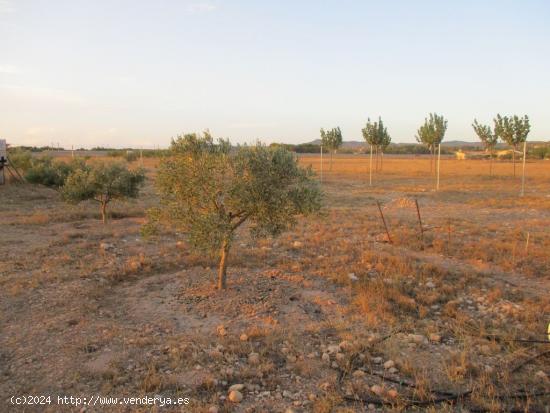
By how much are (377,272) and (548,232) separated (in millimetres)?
6814

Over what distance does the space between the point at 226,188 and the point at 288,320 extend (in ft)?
7.41

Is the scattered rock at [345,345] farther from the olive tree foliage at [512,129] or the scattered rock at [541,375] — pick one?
the olive tree foliage at [512,129]

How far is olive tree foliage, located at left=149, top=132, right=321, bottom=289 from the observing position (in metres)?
7.20

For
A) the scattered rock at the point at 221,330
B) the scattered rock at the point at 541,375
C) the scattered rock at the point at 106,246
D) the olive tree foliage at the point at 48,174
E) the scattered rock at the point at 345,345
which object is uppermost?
the olive tree foliage at the point at 48,174

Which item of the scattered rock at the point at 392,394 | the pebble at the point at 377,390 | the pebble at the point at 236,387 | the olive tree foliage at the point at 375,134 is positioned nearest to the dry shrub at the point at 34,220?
the pebble at the point at 236,387

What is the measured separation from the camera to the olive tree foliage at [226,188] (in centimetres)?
720

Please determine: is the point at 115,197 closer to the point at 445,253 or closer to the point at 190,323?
the point at 190,323

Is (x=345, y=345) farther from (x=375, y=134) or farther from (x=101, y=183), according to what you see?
(x=375, y=134)

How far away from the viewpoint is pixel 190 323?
680 centimetres

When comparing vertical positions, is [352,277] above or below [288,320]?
above

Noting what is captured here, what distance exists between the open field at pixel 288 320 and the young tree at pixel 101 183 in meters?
1.68

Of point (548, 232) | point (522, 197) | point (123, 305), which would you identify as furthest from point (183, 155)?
point (522, 197)

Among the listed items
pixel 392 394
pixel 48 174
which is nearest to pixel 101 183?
pixel 48 174

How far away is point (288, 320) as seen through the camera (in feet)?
22.6
